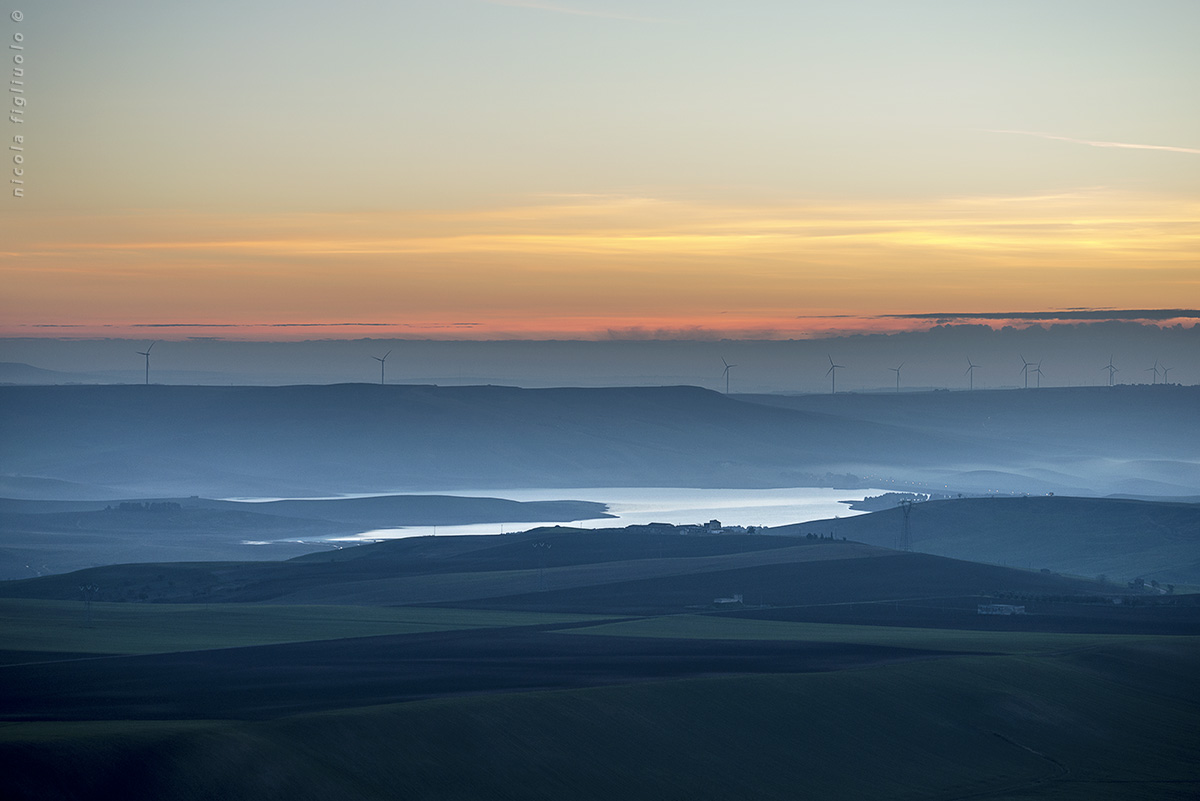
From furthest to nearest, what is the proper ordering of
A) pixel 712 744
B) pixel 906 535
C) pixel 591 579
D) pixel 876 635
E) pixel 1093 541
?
pixel 1093 541 < pixel 906 535 < pixel 591 579 < pixel 876 635 < pixel 712 744

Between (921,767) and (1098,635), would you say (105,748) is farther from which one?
(1098,635)

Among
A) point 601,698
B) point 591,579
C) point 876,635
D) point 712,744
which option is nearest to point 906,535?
point 591,579

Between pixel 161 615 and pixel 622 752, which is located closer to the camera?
pixel 622 752

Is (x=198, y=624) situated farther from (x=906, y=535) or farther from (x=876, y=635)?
(x=906, y=535)

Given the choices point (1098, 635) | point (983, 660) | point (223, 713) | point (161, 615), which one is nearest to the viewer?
point (223, 713)

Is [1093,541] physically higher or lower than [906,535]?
lower

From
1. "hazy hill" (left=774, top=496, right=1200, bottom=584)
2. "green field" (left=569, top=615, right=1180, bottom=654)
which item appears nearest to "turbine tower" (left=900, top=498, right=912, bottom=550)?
"hazy hill" (left=774, top=496, right=1200, bottom=584)

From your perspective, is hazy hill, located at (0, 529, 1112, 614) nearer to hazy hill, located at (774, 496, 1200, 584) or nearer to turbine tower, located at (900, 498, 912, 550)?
turbine tower, located at (900, 498, 912, 550)

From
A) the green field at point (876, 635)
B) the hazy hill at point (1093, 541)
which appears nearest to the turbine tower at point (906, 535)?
the hazy hill at point (1093, 541)

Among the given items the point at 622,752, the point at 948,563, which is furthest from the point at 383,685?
the point at 948,563
